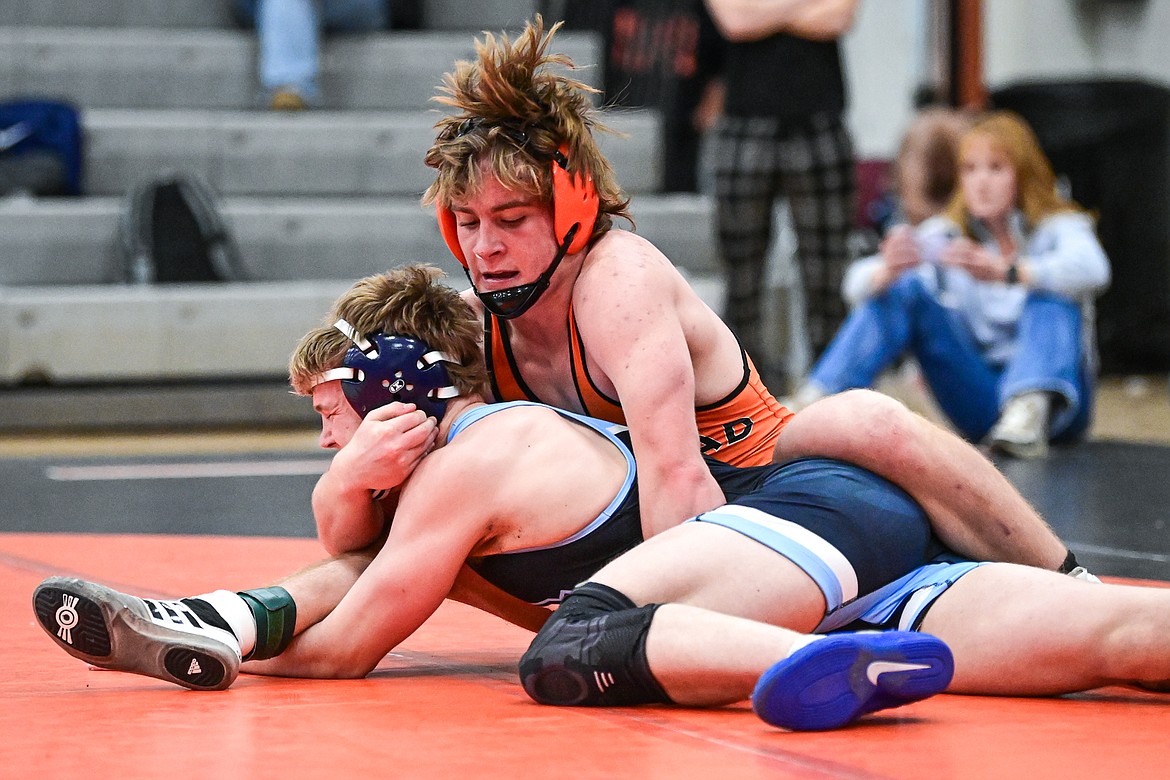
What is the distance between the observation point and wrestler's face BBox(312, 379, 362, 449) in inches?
89.9

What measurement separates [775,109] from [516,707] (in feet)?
13.8

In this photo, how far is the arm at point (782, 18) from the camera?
581cm

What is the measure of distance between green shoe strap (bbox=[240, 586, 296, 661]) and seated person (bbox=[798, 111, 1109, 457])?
9.99 ft

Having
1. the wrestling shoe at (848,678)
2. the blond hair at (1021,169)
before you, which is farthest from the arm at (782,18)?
the wrestling shoe at (848,678)

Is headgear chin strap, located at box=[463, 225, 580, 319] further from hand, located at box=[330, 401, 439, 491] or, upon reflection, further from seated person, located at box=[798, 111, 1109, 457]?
seated person, located at box=[798, 111, 1109, 457]

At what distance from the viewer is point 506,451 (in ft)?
7.09

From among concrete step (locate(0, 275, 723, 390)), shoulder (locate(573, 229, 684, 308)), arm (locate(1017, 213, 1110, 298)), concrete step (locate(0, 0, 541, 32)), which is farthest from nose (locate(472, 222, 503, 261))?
concrete step (locate(0, 0, 541, 32))

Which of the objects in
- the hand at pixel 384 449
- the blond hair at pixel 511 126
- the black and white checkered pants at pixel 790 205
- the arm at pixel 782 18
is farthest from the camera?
the black and white checkered pants at pixel 790 205

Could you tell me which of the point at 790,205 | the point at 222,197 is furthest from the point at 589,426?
the point at 222,197

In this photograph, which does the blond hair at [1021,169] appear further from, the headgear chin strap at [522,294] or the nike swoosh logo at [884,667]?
the nike swoosh logo at [884,667]

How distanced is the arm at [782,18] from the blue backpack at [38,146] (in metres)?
2.82

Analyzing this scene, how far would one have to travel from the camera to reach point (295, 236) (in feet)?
23.1

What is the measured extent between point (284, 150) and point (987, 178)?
11.1ft

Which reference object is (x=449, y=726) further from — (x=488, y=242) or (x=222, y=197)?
(x=222, y=197)
